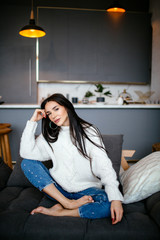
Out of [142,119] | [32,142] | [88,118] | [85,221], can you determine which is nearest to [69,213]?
[85,221]

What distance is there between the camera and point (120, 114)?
3.67m

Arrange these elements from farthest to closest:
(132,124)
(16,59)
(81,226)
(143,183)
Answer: (16,59) < (132,124) < (143,183) < (81,226)

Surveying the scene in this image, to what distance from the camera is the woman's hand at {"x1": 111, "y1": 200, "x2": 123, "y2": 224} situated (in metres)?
1.23

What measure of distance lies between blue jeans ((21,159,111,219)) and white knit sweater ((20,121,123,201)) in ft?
0.13

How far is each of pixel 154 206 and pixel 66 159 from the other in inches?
23.6

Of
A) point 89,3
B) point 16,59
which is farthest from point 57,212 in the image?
point 89,3

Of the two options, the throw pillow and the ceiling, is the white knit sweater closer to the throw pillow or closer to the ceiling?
the throw pillow

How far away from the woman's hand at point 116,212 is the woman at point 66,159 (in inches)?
3.1

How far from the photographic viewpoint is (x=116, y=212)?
49.2 inches

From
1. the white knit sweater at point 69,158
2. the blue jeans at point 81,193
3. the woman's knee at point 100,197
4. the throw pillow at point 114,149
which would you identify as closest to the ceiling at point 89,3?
the throw pillow at point 114,149

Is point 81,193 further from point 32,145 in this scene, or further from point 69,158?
point 32,145

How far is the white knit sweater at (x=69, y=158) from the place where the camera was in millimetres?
1538

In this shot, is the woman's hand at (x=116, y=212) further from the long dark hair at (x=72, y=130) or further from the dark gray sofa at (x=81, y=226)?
the long dark hair at (x=72, y=130)

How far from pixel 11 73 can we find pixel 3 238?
396 cm
